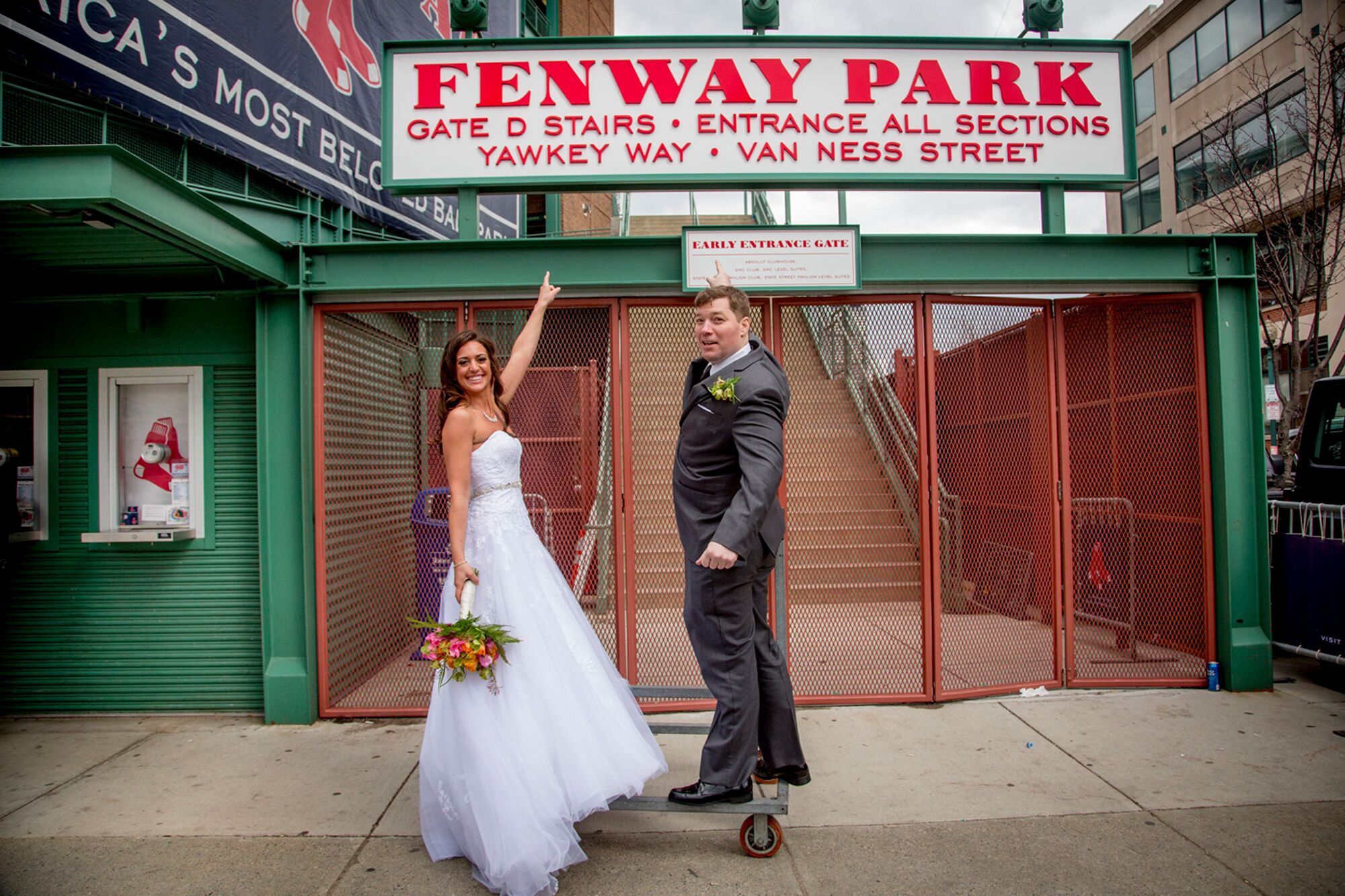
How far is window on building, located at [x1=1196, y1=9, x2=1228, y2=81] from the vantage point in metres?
22.3

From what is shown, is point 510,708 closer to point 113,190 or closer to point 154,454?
point 113,190

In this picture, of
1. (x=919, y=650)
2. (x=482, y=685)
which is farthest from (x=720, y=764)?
(x=919, y=650)

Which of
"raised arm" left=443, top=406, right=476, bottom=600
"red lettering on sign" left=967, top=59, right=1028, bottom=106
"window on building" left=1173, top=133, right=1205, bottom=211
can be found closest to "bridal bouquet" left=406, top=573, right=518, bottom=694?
"raised arm" left=443, top=406, right=476, bottom=600

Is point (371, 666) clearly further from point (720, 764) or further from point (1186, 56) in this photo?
point (1186, 56)

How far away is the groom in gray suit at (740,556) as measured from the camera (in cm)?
288

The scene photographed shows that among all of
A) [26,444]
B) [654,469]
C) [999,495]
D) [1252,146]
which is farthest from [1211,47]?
[26,444]

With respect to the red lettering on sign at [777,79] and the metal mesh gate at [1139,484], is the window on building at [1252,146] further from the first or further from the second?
the red lettering on sign at [777,79]

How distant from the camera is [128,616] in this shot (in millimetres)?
4816

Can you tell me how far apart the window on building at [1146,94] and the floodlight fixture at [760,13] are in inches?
1067

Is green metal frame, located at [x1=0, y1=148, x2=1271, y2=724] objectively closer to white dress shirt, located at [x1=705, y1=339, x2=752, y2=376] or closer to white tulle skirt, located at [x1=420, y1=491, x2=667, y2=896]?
white dress shirt, located at [x1=705, y1=339, x2=752, y2=376]

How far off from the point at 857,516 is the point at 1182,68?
28140 mm

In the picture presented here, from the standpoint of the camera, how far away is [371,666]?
16.4 feet

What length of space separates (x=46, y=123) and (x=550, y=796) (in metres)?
5.15

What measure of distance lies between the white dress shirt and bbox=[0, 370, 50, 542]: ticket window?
4.52 metres
